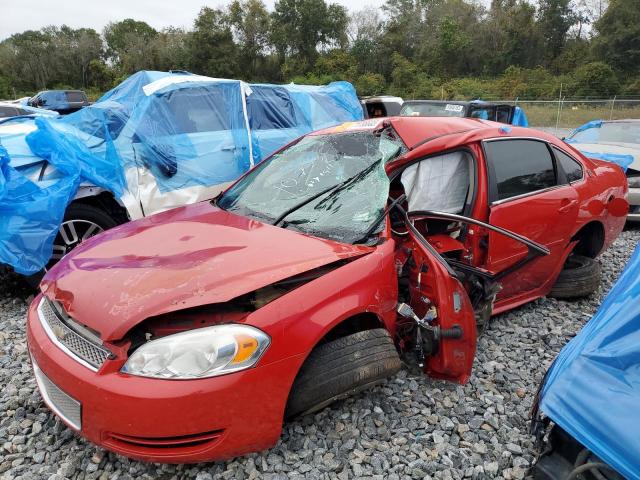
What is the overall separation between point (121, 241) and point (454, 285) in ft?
6.11

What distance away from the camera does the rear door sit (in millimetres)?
2395

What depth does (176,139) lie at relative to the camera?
4906 mm

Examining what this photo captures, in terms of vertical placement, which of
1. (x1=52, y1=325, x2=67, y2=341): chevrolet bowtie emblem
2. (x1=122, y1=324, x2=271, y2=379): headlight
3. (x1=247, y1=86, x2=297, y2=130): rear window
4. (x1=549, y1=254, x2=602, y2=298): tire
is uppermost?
(x1=247, y1=86, x2=297, y2=130): rear window

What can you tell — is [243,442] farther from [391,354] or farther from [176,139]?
[176,139]

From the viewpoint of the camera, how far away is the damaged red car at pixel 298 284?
5.81ft

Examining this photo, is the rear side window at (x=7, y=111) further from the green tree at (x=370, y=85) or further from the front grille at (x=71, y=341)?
the green tree at (x=370, y=85)

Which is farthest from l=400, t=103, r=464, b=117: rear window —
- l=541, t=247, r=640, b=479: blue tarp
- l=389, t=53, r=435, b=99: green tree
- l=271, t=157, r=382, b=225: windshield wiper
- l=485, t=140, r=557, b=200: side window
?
l=389, t=53, r=435, b=99: green tree

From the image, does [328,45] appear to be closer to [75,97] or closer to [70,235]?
[75,97]

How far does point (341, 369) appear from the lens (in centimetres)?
207

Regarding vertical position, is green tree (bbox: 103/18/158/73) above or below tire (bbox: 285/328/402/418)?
above

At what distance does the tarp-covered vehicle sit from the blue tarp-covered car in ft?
13.7

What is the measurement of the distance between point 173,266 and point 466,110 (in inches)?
335

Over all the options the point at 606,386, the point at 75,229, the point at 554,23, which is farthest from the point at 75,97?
the point at 554,23

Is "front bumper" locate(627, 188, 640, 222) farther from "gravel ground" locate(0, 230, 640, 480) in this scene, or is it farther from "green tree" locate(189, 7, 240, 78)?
"green tree" locate(189, 7, 240, 78)
